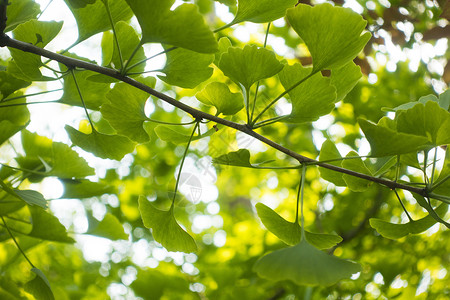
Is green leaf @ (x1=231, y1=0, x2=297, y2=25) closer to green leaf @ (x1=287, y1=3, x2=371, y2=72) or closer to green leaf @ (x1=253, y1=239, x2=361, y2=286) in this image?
green leaf @ (x1=287, y1=3, x2=371, y2=72)

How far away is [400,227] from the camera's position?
459 mm

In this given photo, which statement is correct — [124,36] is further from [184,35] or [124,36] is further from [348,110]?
[348,110]

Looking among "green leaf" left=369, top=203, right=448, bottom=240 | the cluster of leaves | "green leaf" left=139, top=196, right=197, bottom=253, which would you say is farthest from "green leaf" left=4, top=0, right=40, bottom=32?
"green leaf" left=369, top=203, right=448, bottom=240

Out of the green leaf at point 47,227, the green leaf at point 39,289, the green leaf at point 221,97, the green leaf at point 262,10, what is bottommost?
the green leaf at point 39,289

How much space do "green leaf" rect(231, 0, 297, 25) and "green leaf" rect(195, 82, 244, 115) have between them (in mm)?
74

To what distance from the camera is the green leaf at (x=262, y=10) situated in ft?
1.31

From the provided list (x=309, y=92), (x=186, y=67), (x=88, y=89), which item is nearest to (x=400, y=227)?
(x=309, y=92)

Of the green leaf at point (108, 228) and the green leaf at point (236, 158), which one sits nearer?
the green leaf at point (236, 158)

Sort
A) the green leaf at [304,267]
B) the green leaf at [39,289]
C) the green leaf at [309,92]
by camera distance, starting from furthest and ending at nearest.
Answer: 1. the green leaf at [39,289]
2. the green leaf at [309,92]
3. the green leaf at [304,267]

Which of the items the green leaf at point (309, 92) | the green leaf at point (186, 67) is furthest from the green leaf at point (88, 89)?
the green leaf at point (309, 92)

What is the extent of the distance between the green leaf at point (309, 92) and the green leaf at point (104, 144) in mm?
205

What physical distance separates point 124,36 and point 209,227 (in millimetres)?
1270

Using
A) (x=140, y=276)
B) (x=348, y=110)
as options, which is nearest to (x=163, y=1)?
(x=140, y=276)

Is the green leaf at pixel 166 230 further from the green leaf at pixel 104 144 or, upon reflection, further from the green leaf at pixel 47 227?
the green leaf at pixel 47 227
